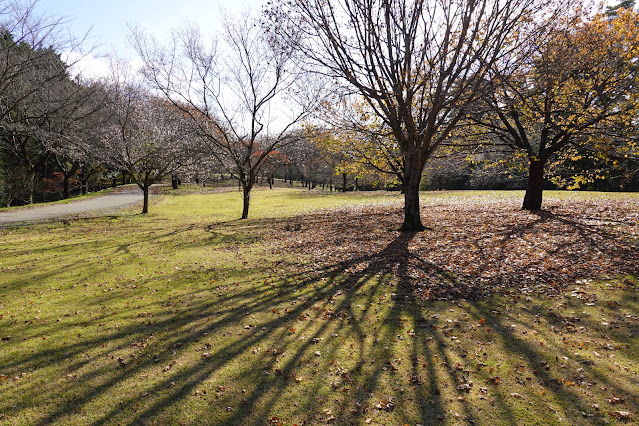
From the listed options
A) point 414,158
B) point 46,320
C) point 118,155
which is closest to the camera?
point 46,320

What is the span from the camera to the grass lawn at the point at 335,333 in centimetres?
418

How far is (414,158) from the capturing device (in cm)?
1227

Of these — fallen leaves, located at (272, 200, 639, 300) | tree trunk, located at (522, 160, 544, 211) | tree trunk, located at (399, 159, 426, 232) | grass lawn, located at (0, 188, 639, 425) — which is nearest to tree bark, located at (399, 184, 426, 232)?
tree trunk, located at (399, 159, 426, 232)

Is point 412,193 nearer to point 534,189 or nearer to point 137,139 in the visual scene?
point 534,189

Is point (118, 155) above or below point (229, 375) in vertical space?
above

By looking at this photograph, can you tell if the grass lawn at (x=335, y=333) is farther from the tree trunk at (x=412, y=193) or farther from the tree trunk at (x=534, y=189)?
the tree trunk at (x=534, y=189)

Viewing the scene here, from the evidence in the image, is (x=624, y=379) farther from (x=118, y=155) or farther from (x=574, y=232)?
(x=118, y=155)

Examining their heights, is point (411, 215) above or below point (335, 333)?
above

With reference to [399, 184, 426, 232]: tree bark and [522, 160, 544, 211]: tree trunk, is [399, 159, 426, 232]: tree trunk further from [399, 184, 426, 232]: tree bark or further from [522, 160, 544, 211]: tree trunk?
[522, 160, 544, 211]: tree trunk

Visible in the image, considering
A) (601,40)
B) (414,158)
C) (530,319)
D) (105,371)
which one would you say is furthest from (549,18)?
(105,371)

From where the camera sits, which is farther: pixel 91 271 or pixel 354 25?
pixel 354 25

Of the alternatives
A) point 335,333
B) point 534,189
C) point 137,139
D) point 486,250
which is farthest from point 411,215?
point 137,139

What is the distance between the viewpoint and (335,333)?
593 cm

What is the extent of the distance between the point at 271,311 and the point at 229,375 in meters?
2.10
